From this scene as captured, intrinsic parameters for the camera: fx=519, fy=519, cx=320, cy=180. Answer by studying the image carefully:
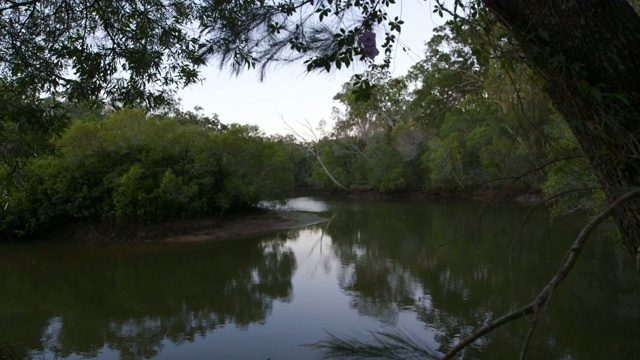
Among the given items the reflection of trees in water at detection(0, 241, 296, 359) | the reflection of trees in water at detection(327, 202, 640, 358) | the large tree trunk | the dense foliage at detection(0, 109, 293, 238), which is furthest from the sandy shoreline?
the large tree trunk

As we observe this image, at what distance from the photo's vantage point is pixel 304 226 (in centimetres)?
Answer: 1881

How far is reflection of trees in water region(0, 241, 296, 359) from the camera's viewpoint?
7219mm

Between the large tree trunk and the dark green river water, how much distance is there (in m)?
2.42

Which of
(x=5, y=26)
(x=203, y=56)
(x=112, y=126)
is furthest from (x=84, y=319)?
(x=112, y=126)

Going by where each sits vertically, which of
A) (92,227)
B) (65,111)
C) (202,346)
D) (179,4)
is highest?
(179,4)

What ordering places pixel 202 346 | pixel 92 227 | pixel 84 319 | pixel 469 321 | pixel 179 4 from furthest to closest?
pixel 92 227
pixel 84 319
pixel 469 321
pixel 202 346
pixel 179 4

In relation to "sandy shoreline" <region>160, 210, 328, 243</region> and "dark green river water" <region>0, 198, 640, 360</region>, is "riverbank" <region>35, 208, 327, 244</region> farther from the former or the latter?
"dark green river water" <region>0, 198, 640, 360</region>

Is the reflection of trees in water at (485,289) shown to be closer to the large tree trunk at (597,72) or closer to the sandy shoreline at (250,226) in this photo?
the large tree trunk at (597,72)

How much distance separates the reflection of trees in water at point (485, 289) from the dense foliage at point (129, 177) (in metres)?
4.98

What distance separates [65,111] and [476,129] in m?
22.8

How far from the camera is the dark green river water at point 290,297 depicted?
6535 mm

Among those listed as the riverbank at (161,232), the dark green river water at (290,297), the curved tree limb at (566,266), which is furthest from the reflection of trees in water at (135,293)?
the curved tree limb at (566,266)

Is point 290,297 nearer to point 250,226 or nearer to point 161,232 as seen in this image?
point 161,232

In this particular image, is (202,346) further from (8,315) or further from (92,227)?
(92,227)
